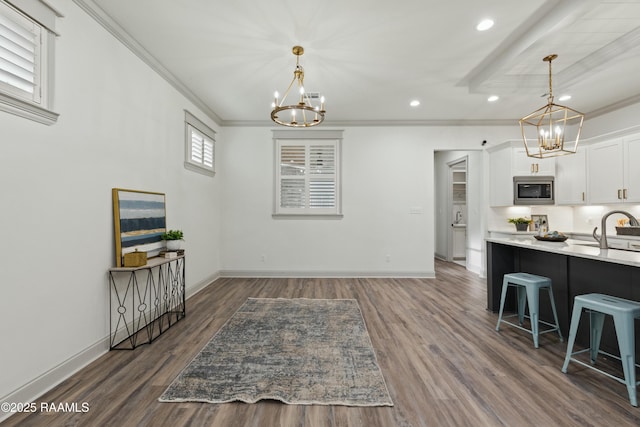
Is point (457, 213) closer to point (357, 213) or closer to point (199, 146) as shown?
point (357, 213)

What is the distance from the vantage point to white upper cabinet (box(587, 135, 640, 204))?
13.0 ft

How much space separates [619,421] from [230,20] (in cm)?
408

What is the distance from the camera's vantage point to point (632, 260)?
1.93 meters

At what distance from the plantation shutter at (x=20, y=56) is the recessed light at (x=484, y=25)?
355cm

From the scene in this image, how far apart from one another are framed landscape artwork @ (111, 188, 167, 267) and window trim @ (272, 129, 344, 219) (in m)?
2.29

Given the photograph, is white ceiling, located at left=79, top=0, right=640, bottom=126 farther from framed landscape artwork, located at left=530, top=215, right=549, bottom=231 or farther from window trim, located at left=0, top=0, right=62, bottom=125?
framed landscape artwork, located at left=530, top=215, right=549, bottom=231


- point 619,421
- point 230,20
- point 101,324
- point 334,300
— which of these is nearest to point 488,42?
point 230,20

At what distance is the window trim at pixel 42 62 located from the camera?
1766 mm

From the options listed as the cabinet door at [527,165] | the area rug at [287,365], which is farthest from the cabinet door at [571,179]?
the area rug at [287,365]

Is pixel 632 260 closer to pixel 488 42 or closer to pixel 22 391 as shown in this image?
pixel 488 42

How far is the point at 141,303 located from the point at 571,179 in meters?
6.61

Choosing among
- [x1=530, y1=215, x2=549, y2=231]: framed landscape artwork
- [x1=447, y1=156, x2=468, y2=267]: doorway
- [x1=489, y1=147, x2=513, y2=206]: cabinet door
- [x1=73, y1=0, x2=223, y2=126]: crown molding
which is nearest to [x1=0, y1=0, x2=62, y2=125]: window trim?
[x1=73, y1=0, x2=223, y2=126]: crown molding

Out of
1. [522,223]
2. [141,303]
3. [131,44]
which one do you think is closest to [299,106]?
[131,44]

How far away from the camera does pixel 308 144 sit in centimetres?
541
